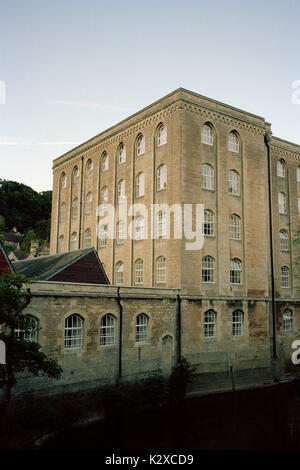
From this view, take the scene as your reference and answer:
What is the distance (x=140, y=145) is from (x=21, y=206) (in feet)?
247

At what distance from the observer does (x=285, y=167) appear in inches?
1379

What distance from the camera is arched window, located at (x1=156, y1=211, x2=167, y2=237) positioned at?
27750 mm

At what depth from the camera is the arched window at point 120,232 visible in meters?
31.7

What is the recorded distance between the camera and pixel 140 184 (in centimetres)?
3089

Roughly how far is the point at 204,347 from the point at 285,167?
17.5 meters

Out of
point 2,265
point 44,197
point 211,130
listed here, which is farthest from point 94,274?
point 44,197

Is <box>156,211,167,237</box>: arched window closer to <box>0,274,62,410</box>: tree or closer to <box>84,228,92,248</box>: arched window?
<box>84,228,92,248</box>: arched window

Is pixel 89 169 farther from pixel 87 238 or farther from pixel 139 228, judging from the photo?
pixel 139 228

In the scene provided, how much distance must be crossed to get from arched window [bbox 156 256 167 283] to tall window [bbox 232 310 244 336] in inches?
218

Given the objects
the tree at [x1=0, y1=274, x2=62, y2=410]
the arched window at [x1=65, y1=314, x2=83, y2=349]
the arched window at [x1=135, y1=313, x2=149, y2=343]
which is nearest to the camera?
the tree at [x1=0, y1=274, x2=62, y2=410]

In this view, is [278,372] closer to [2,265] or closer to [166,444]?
[166,444]

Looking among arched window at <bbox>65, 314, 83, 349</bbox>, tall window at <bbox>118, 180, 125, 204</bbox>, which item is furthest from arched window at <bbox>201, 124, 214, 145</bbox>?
arched window at <bbox>65, 314, 83, 349</bbox>

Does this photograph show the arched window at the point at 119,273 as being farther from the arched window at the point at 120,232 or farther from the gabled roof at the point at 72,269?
the gabled roof at the point at 72,269

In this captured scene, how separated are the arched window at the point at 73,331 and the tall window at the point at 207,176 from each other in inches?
501
